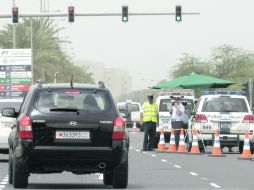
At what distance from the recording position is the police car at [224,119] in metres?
31.2

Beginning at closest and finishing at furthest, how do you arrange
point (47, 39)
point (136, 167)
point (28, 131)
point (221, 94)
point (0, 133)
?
point (28, 131) < point (136, 167) < point (0, 133) < point (221, 94) < point (47, 39)

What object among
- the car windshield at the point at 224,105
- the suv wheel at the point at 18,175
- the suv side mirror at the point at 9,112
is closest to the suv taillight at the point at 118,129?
the suv wheel at the point at 18,175

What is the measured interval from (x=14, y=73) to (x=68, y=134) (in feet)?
189

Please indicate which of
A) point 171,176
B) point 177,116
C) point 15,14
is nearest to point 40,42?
point 15,14

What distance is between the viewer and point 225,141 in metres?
31.2

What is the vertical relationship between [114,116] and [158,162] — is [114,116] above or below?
above

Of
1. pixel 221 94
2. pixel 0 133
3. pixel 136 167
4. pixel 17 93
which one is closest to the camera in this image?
pixel 136 167

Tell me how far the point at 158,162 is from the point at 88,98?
10.2m

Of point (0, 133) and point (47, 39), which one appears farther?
point (47, 39)

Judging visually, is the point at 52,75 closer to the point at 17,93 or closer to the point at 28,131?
the point at 17,93

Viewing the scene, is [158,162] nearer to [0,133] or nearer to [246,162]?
[246,162]

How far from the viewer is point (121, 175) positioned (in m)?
16.6

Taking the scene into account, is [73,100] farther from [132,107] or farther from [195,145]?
[132,107]

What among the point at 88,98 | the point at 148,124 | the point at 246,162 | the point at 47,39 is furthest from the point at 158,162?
the point at 47,39
